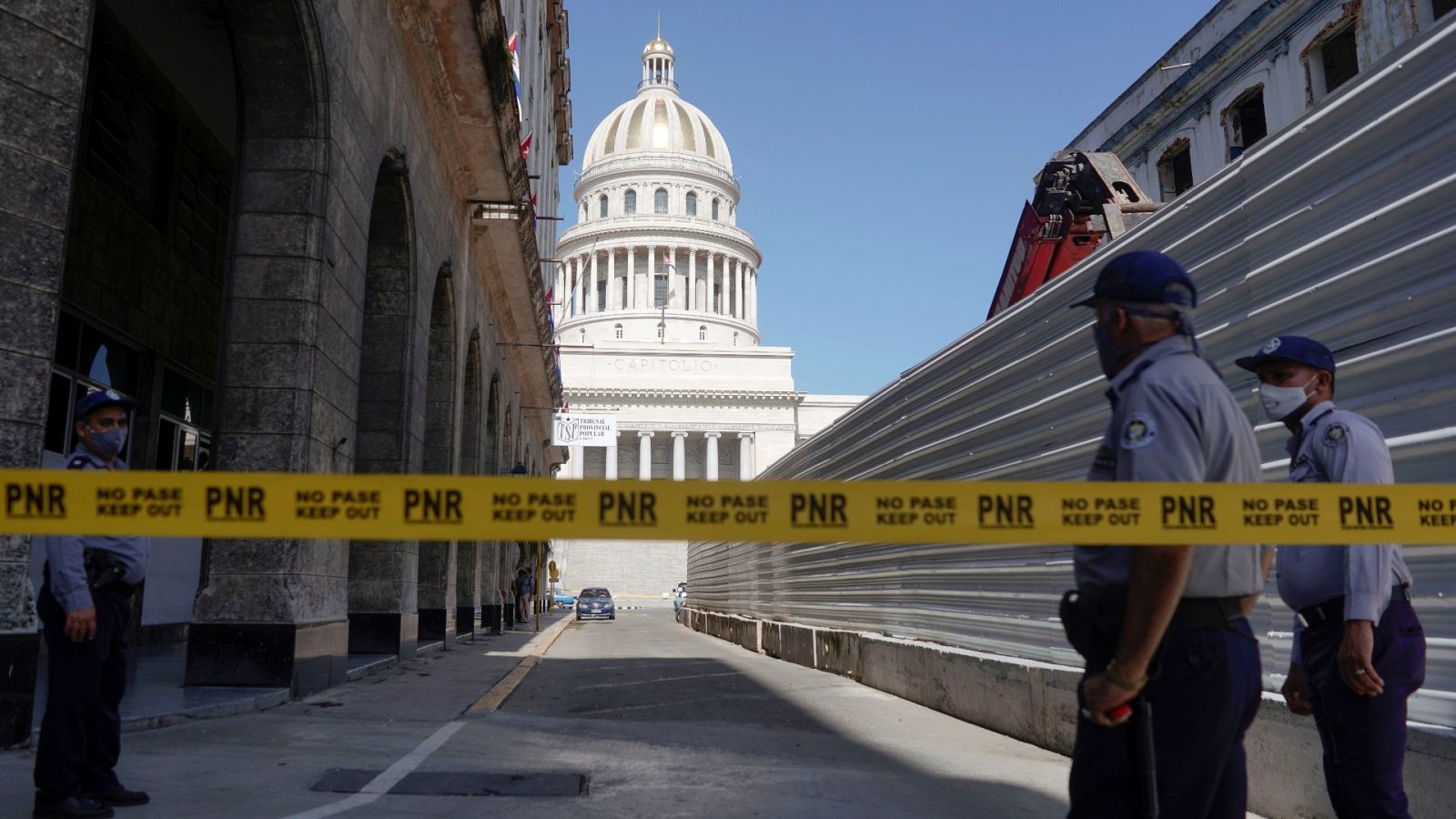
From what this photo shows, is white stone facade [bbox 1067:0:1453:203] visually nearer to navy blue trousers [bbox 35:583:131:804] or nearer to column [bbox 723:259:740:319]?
navy blue trousers [bbox 35:583:131:804]

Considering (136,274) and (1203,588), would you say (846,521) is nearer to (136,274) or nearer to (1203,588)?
(1203,588)

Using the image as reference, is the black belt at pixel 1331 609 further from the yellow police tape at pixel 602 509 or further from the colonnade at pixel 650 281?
the colonnade at pixel 650 281

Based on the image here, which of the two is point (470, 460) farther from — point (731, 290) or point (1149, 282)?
point (731, 290)

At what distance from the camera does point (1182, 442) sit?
2.77m

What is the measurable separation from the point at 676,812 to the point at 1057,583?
143 inches

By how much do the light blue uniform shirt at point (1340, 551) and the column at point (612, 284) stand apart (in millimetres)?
107498

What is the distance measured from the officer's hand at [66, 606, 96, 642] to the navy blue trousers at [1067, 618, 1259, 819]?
410cm

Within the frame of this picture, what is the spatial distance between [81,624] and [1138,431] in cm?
435

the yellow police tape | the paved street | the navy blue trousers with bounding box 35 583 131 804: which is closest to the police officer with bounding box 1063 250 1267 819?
the yellow police tape

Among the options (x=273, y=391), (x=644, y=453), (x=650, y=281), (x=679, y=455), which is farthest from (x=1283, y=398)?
(x=650, y=281)

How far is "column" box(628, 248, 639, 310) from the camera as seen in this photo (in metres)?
111

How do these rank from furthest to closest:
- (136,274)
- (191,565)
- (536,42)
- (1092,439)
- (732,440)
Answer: (732,440), (536,42), (191,565), (136,274), (1092,439)

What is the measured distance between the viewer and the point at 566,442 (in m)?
37.1

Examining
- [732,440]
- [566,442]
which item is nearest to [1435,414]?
[566,442]
